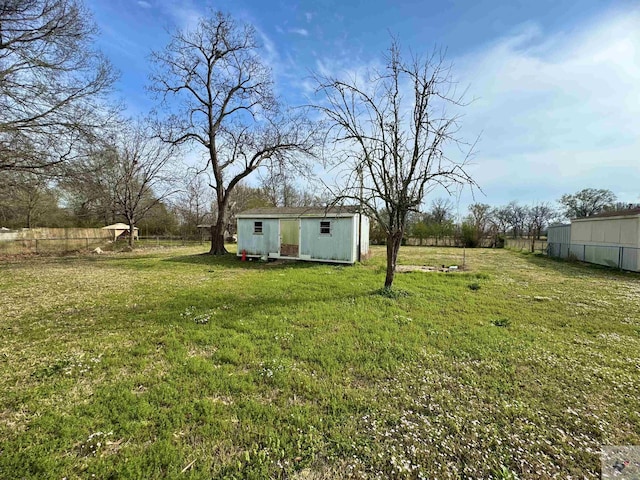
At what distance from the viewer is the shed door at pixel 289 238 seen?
1402cm

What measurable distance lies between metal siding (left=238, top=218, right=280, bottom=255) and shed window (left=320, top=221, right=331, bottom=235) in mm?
2559

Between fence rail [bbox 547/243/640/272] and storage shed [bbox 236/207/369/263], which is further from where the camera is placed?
storage shed [bbox 236/207/369/263]

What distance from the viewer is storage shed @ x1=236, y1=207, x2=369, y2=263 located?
12.8 metres

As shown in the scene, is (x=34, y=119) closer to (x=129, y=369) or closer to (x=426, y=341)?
(x=129, y=369)

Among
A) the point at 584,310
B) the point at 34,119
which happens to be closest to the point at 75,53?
the point at 34,119

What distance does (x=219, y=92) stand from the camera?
55.6 feet

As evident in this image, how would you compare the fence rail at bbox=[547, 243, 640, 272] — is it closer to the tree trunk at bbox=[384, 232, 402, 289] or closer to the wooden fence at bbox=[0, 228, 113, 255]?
the tree trunk at bbox=[384, 232, 402, 289]

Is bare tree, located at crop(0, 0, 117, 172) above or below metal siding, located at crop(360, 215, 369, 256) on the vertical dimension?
above

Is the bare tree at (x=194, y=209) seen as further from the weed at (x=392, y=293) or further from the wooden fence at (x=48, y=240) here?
the weed at (x=392, y=293)

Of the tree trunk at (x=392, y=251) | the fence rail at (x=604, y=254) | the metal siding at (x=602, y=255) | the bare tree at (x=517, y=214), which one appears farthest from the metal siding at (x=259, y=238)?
the bare tree at (x=517, y=214)

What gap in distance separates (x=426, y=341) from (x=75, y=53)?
46.5 ft

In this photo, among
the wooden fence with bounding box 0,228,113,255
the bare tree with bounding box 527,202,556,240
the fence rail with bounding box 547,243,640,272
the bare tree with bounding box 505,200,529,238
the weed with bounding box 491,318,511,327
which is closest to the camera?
the weed with bounding box 491,318,511,327

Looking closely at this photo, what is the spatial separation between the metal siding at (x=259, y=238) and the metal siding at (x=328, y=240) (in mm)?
1653

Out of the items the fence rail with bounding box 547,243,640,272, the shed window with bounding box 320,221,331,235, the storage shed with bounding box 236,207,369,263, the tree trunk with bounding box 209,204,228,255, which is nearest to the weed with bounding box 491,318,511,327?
the storage shed with bounding box 236,207,369,263
